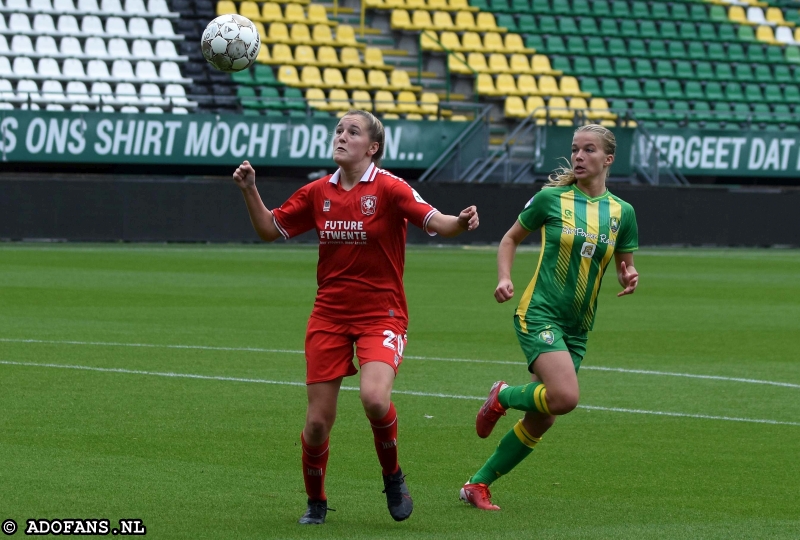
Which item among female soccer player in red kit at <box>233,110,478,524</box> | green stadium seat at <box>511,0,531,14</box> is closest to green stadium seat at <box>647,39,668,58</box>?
green stadium seat at <box>511,0,531,14</box>

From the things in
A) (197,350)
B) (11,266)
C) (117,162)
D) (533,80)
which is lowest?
(197,350)

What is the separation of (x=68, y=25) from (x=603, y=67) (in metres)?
14.0

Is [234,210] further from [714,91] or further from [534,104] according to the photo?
[714,91]

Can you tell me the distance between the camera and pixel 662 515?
242 inches

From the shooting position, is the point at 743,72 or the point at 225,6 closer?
the point at 225,6

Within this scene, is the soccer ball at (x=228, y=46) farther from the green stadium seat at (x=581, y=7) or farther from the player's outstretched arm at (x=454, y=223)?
the green stadium seat at (x=581, y=7)

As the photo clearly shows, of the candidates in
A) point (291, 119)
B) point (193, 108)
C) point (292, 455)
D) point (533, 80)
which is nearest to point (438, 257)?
point (291, 119)

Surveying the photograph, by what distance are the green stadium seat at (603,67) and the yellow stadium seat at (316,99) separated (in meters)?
8.23

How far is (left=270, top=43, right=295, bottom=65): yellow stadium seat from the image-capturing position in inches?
1225

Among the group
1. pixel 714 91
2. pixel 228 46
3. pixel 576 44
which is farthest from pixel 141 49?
pixel 228 46

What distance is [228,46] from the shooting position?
7.98 m

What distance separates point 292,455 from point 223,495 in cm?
113

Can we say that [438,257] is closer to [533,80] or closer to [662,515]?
[533,80]

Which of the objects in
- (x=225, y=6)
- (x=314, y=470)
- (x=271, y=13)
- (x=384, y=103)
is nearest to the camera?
(x=314, y=470)
